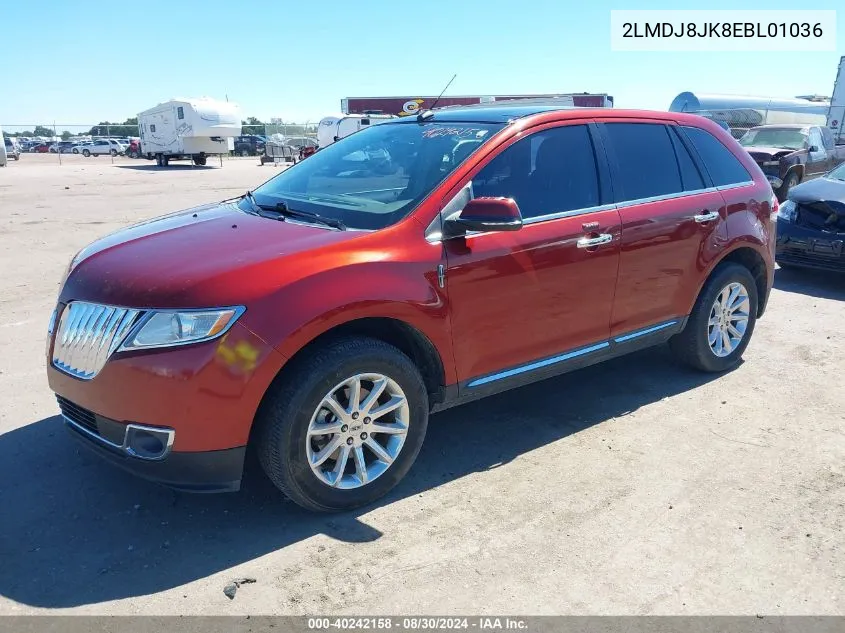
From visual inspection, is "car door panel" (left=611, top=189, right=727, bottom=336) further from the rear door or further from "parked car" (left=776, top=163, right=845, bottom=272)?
"parked car" (left=776, top=163, right=845, bottom=272)

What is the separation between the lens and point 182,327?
2828mm

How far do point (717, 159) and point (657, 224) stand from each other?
3.53 feet

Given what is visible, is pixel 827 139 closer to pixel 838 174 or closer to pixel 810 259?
pixel 838 174

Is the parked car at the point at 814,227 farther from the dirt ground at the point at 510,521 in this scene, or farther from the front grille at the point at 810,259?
the dirt ground at the point at 510,521

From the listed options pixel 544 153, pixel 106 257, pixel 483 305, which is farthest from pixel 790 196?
pixel 106 257

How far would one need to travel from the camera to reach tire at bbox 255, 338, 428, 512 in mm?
2986

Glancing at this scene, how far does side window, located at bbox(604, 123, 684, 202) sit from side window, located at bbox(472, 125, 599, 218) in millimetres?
247

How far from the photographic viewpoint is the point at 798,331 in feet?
20.7

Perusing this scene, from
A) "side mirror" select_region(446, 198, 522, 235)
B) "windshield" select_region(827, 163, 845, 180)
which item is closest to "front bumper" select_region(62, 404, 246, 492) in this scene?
"side mirror" select_region(446, 198, 522, 235)

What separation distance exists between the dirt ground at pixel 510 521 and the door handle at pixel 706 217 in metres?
1.20

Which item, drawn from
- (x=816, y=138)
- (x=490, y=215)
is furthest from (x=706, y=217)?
(x=816, y=138)

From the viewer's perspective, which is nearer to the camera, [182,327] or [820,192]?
[182,327]

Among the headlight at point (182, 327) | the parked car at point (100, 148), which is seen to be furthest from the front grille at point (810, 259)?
the parked car at point (100, 148)

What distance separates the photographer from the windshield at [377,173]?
355 cm
